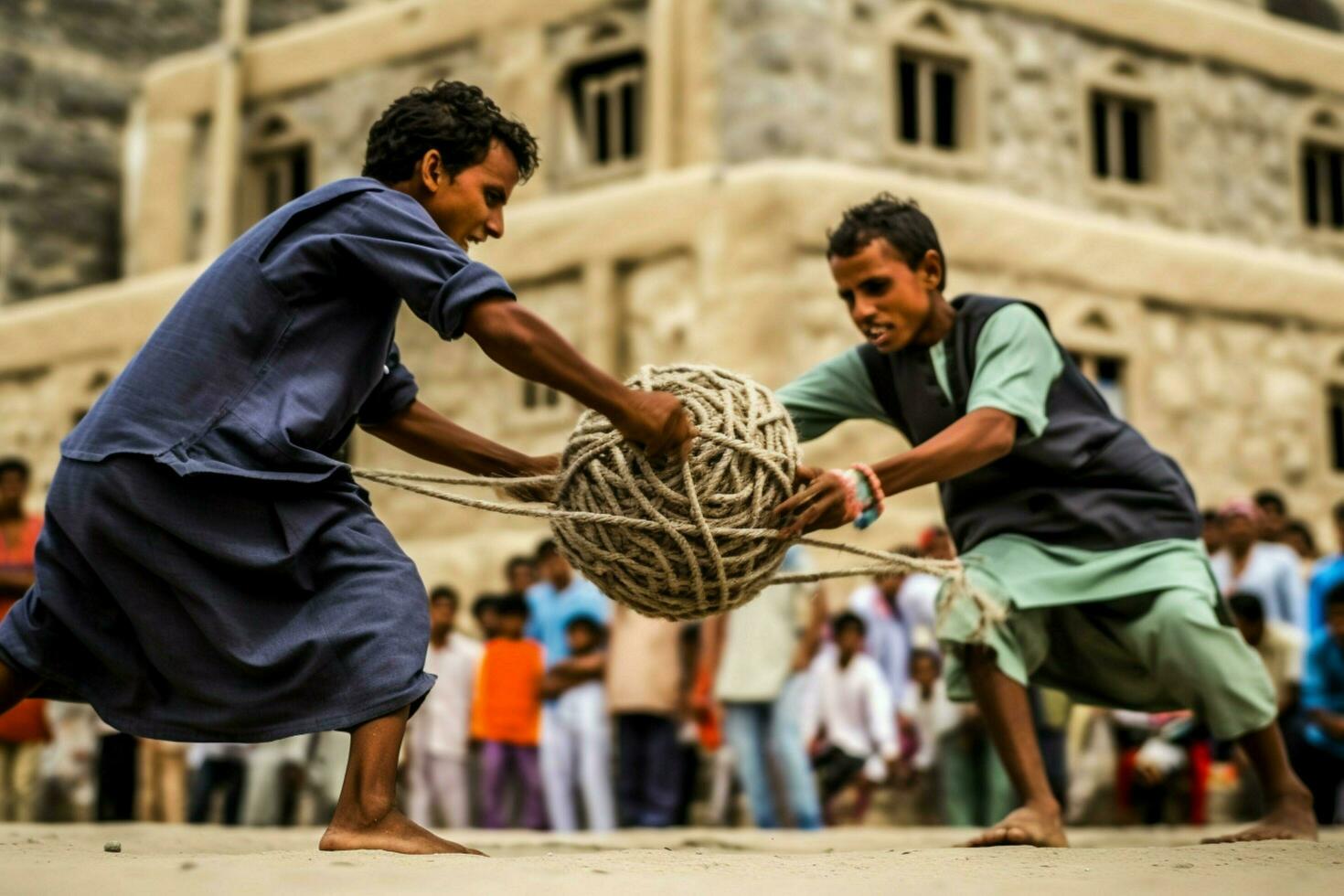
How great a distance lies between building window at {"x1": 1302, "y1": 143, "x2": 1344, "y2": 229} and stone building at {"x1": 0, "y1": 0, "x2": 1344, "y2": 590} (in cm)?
3

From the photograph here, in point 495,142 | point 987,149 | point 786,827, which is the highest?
point 987,149

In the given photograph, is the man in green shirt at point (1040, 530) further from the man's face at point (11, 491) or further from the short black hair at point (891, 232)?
the man's face at point (11, 491)

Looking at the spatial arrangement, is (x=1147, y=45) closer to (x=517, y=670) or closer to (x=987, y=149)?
(x=987, y=149)

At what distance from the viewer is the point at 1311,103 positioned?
48.2 feet

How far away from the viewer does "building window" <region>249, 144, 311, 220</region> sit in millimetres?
15234

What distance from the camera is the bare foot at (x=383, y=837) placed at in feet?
11.2

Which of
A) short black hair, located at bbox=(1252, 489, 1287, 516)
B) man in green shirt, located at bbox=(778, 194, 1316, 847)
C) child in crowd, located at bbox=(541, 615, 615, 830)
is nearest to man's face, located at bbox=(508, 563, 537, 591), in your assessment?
child in crowd, located at bbox=(541, 615, 615, 830)

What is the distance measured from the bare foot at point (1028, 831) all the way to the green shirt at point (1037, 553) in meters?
0.49

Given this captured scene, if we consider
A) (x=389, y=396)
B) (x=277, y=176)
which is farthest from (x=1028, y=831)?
(x=277, y=176)

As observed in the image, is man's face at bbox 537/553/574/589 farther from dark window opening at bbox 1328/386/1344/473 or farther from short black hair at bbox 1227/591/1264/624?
dark window opening at bbox 1328/386/1344/473

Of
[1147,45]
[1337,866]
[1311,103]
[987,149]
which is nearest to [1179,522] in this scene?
[1337,866]

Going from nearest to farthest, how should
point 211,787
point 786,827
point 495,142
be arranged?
point 495,142 < point 786,827 < point 211,787

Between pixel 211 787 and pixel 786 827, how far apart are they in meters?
2.75

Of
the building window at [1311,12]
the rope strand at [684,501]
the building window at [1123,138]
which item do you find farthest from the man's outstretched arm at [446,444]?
the building window at [1311,12]
